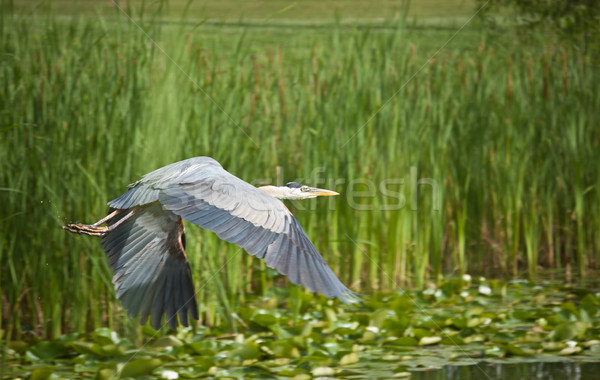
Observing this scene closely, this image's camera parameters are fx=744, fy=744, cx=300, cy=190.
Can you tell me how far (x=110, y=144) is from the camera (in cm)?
411

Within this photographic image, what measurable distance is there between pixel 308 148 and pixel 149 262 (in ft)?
5.42

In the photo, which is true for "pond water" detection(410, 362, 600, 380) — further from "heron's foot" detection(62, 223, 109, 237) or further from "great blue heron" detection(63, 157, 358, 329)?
"heron's foot" detection(62, 223, 109, 237)

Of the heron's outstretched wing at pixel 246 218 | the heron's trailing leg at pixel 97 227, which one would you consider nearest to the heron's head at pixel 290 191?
the heron's outstretched wing at pixel 246 218

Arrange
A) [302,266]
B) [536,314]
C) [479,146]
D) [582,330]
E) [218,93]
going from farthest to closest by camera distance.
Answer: [479,146]
[218,93]
[536,314]
[582,330]
[302,266]

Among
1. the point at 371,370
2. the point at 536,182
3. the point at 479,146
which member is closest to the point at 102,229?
the point at 371,370

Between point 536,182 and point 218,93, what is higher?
point 218,93

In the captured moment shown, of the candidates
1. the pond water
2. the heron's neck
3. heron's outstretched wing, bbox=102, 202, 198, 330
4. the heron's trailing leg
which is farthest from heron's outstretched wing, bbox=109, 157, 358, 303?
the pond water

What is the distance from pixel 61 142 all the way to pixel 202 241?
0.95 meters

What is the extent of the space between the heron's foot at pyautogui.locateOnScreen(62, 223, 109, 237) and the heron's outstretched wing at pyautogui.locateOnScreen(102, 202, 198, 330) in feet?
0.31

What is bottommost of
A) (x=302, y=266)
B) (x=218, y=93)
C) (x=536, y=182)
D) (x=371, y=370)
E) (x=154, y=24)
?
(x=371, y=370)

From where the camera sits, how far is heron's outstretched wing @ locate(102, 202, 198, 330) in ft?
11.3

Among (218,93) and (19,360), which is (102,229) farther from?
(218,93)

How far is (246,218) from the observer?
287 centimetres

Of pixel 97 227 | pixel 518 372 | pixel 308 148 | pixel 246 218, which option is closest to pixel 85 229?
pixel 97 227
